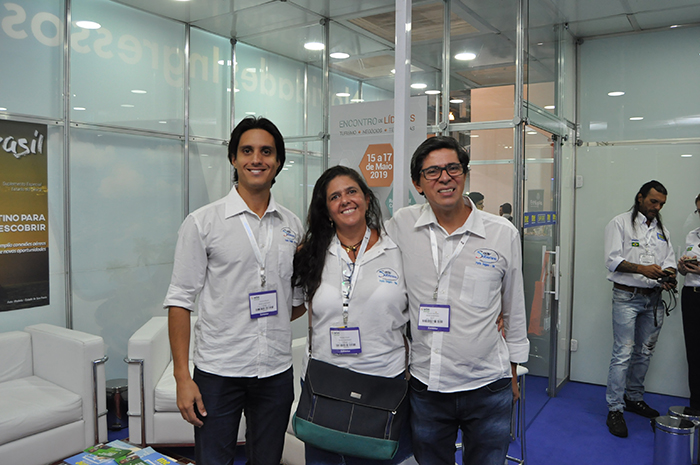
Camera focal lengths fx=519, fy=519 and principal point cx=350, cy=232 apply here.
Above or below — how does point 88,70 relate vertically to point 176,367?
above

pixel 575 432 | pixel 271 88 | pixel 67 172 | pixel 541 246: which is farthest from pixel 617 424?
pixel 67 172

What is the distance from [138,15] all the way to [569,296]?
473 cm

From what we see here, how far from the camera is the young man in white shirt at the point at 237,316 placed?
1776 mm

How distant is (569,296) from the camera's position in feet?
16.5

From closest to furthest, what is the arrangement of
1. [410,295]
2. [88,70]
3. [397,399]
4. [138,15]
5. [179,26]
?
1. [397,399]
2. [410,295]
3. [88,70]
4. [138,15]
5. [179,26]

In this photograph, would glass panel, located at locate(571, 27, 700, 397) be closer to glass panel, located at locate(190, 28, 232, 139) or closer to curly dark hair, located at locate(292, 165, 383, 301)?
glass panel, located at locate(190, 28, 232, 139)

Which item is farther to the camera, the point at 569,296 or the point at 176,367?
the point at 569,296

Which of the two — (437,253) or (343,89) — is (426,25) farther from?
(437,253)

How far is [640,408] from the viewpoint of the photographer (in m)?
4.27

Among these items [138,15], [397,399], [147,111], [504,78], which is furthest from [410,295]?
[138,15]

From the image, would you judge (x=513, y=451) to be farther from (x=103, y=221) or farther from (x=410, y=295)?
(x=103, y=221)

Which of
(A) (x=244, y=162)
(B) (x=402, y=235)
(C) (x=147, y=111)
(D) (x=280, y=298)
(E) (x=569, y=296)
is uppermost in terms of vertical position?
(C) (x=147, y=111)

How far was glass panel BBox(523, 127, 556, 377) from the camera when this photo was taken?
3645 mm

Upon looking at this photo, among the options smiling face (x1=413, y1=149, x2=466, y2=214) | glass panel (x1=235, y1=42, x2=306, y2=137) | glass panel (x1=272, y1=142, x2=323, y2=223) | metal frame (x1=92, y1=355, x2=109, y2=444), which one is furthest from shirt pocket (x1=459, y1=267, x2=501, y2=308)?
glass panel (x1=235, y1=42, x2=306, y2=137)
